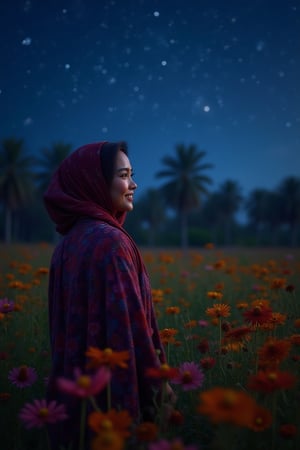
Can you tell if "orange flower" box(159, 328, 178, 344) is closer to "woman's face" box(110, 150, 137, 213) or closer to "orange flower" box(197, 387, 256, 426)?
"woman's face" box(110, 150, 137, 213)

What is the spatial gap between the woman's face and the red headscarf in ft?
0.11

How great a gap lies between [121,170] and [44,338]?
1469 millimetres

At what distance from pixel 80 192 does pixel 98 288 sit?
483 mm

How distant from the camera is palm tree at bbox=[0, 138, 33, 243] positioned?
2411cm

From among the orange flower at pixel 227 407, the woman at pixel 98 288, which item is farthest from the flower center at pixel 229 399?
the woman at pixel 98 288

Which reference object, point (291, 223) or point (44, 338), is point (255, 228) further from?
point (44, 338)

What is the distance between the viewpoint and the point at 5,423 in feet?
4.76

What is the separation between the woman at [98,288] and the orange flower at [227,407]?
1.58ft

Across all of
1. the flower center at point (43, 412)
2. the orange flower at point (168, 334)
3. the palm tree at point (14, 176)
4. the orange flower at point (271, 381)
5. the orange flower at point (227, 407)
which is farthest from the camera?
the palm tree at point (14, 176)

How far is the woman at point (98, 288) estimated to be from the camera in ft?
3.68

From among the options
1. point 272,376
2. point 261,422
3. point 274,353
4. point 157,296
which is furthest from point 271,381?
point 157,296

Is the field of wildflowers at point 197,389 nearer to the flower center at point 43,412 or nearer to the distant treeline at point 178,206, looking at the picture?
the flower center at point 43,412

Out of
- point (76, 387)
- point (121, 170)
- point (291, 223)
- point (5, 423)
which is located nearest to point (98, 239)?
point (121, 170)

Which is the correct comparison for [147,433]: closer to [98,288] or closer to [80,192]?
[98,288]
